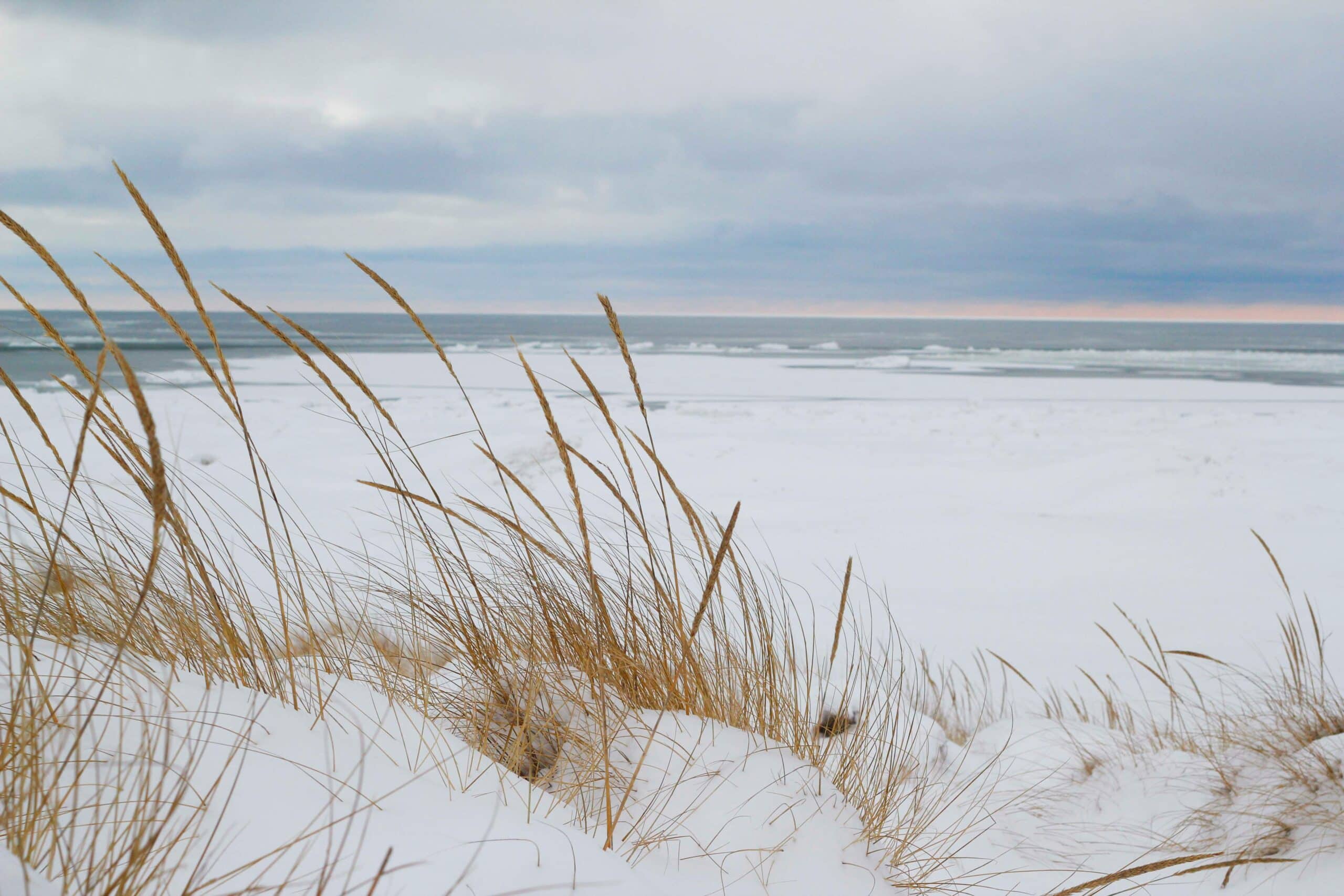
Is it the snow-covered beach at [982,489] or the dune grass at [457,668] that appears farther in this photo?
the snow-covered beach at [982,489]

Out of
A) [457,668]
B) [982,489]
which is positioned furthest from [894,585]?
[457,668]

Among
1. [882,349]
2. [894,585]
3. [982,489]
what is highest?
[882,349]

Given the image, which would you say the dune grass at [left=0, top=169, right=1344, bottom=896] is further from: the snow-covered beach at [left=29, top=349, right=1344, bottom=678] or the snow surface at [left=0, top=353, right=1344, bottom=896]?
the snow-covered beach at [left=29, top=349, right=1344, bottom=678]

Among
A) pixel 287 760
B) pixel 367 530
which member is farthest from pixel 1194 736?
pixel 367 530

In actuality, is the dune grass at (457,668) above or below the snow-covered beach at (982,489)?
above

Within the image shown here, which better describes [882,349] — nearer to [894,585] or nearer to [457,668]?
[894,585]

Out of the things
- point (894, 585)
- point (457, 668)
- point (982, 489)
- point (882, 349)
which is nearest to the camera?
point (457, 668)

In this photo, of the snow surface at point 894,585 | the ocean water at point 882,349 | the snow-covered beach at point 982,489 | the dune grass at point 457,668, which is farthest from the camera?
the ocean water at point 882,349

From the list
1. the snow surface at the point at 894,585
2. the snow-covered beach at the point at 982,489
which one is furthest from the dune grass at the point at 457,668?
the snow-covered beach at the point at 982,489

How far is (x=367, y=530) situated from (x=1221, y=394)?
64.6ft

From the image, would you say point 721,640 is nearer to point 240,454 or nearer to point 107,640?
point 107,640

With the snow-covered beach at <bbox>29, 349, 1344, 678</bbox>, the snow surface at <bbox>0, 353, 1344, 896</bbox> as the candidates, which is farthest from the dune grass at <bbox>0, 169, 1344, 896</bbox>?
the snow-covered beach at <bbox>29, 349, 1344, 678</bbox>

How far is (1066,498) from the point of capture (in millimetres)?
7367

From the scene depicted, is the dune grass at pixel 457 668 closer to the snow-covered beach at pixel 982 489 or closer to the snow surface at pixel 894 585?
the snow surface at pixel 894 585
